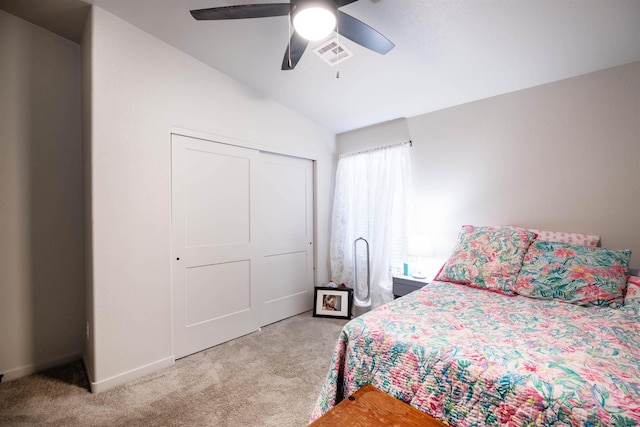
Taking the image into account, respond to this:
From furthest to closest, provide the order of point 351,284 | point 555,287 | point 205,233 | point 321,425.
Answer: point 351,284, point 205,233, point 555,287, point 321,425

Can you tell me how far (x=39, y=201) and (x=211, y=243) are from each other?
130cm

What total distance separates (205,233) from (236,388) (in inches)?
50.9

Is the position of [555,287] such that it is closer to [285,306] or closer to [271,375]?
[271,375]

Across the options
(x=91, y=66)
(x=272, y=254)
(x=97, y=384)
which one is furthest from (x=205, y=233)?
(x=91, y=66)

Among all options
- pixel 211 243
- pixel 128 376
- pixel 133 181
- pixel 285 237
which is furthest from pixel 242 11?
pixel 128 376

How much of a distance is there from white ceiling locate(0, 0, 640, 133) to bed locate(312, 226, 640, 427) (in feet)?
4.48

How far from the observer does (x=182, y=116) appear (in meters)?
2.36

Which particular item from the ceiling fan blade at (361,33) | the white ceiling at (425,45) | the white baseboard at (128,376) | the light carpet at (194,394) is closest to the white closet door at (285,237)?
the light carpet at (194,394)

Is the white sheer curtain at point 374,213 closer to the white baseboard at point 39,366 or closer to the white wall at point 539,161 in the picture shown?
the white wall at point 539,161

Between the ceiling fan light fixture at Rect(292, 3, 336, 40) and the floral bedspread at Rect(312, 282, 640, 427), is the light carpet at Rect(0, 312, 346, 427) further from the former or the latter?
the ceiling fan light fixture at Rect(292, 3, 336, 40)

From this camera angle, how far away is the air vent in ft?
6.87

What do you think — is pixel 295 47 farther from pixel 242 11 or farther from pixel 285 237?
pixel 285 237

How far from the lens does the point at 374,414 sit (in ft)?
3.34

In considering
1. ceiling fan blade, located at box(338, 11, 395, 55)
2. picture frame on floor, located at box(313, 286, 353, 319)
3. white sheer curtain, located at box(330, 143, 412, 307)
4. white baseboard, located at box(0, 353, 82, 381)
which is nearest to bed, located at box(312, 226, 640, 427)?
white sheer curtain, located at box(330, 143, 412, 307)
